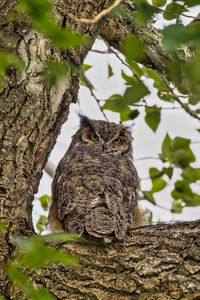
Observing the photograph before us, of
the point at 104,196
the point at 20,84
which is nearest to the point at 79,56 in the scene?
the point at 20,84

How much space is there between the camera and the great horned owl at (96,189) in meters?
2.42

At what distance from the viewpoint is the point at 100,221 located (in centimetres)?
236

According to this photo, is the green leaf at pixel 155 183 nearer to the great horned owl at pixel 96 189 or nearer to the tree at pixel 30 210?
the great horned owl at pixel 96 189

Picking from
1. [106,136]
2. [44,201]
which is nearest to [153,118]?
[106,136]

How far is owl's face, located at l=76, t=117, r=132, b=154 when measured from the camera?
12.3 feet

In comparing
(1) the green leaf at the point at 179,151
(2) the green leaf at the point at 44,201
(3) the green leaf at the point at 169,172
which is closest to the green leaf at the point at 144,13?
(1) the green leaf at the point at 179,151

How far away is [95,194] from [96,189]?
A: 0.06 meters

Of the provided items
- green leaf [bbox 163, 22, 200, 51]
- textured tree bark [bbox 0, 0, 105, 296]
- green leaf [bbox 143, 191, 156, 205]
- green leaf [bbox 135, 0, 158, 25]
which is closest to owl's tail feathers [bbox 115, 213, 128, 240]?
textured tree bark [bbox 0, 0, 105, 296]

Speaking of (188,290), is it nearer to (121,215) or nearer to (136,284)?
(136,284)

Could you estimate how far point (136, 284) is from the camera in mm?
1896

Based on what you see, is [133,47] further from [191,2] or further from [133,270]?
[133,270]

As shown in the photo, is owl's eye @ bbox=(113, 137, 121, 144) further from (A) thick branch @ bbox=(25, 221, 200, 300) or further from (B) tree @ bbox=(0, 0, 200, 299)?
(A) thick branch @ bbox=(25, 221, 200, 300)

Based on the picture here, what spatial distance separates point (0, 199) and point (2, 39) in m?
0.72

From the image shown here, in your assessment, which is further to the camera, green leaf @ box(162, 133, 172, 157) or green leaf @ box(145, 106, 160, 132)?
green leaf @ box(162, 133, 172, 157)
